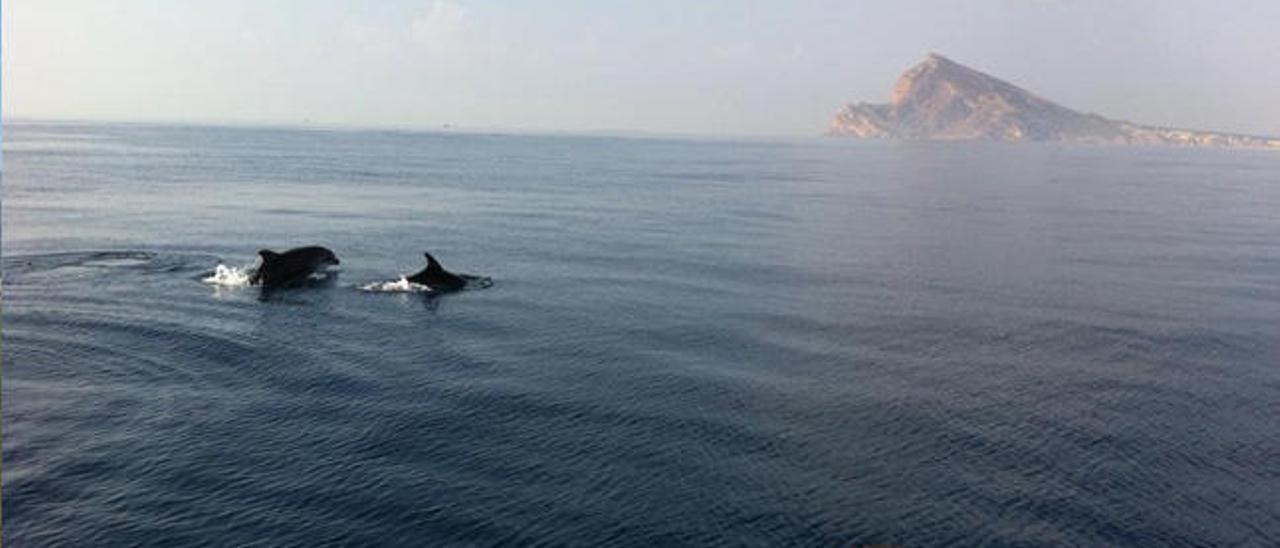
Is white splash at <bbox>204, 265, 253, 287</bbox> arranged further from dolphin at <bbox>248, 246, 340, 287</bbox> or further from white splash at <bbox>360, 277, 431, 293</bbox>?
white splash at <bbox>360, 277, 431, 293</bbox>

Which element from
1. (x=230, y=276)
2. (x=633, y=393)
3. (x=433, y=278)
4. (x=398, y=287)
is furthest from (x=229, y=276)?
(x=633, y=393)

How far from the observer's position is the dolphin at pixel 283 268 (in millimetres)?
55531

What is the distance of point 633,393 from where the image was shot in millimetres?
37562

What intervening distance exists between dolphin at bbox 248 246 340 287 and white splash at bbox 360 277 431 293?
3.90 m

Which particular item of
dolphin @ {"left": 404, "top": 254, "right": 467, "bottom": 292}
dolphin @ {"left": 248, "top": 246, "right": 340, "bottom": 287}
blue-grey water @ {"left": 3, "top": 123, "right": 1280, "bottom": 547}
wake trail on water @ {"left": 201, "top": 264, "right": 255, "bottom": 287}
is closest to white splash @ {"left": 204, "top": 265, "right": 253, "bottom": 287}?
wake trail on water @ {"left": 201, "top": 264, "right": 255, "bottom": 287}

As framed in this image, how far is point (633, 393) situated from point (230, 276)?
2971cm

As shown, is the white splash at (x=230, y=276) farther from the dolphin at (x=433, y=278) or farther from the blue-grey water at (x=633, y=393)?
the dolphin at (x=433, y=278)

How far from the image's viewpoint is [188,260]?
62.0m

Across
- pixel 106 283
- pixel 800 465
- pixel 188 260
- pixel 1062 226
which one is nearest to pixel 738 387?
pixel 800 465

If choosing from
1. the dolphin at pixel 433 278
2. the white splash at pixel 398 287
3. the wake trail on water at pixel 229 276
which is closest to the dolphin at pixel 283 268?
the wake trail on water at pixel 229 276

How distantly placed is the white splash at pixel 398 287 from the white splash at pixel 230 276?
6561 millimetres

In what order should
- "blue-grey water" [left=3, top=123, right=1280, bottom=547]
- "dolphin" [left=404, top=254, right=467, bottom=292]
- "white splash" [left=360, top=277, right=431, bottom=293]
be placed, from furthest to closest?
"dolphin" [left=404, top=254, right=467, bottom=292] < "white splash" [left=360, top=277, right=431, bottom=293] < "blue-grey water" [left=3, top=123, right=1280, bottom=547]

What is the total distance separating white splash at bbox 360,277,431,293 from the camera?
55.3m

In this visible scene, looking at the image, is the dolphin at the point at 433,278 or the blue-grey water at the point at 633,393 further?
the dolphin at the point at 433,278
